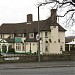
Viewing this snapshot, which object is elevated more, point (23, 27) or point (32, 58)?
point (23, 27)

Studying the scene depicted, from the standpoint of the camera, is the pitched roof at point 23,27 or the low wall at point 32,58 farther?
the pitched roof at point 23,27

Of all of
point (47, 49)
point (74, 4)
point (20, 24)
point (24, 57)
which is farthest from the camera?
point (20, 24)

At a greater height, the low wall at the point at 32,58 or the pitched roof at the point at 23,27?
the pitched roof at the point at 23,27

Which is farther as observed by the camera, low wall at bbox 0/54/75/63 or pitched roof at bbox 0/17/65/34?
pitched roof at bbox 0/17/65/34

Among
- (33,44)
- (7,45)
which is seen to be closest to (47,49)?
(33,44)

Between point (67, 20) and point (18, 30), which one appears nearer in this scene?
point (67, 20)

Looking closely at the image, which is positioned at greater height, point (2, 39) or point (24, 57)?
point (2, 39)

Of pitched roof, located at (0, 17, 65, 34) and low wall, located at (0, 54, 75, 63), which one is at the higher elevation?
pitched roof, located at (0, 17, 65, 34)

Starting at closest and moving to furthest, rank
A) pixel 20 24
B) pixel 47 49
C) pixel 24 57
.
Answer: pixel 24 57, pixel 47 49, pixel 20 24

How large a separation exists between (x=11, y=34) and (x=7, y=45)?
18.6ft

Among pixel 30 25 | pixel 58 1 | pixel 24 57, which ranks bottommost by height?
pixel 24 57

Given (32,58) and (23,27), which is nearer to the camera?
(32,58)

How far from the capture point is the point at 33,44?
3327 inches

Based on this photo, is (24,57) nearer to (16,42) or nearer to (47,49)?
(47,49)
